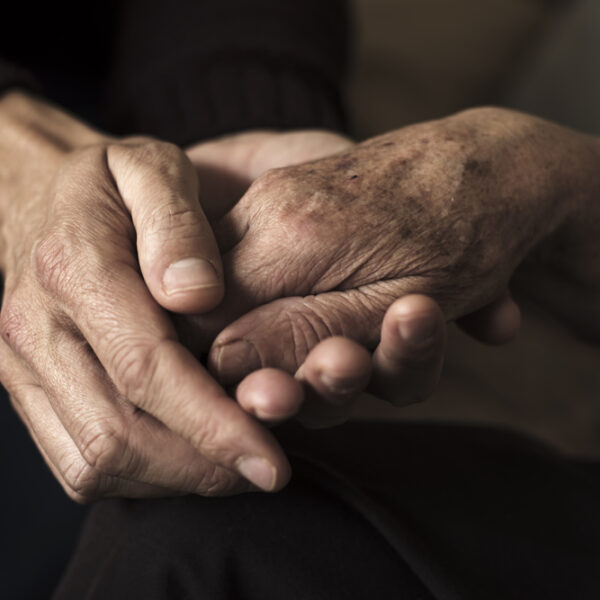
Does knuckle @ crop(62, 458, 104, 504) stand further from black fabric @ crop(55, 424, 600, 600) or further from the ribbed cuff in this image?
the ribbed cuff

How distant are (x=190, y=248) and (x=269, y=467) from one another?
0.20 meters

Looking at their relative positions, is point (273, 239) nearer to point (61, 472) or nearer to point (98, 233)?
point (98, 233)

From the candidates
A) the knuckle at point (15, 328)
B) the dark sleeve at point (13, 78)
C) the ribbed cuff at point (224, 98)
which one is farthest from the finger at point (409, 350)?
the dark sleeve at point (13, 78)

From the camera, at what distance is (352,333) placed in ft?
2.06

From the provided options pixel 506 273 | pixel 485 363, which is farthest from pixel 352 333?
pixel 485 363

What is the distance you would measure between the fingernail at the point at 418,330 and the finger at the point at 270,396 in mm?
100

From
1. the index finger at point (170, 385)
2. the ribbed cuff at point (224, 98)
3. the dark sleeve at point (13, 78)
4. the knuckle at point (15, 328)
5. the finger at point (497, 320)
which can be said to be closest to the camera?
the index finger at point (170, 385)

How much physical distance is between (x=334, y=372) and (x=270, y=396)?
6cm

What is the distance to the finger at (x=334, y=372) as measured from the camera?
21.4 inches

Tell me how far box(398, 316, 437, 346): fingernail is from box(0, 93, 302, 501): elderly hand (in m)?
0.10

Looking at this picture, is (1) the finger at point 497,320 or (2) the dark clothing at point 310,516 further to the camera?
(1) the finger at point 497,320

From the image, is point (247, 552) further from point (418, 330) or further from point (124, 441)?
point (418, 330)

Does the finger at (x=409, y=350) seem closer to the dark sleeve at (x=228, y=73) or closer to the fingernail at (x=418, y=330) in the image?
the fingernail at (x=418, y=330)

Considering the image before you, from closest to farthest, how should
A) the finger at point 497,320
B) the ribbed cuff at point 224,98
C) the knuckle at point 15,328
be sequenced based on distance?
the knuckle at point 15,328 < the finger at point 497,320 < the ribbed cuff at point 224,98
